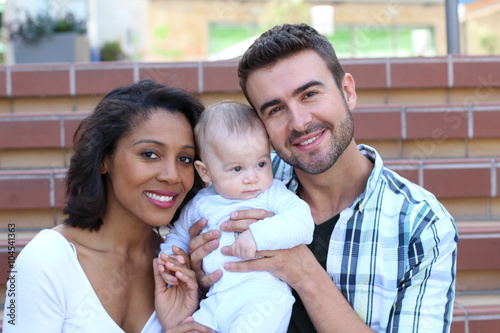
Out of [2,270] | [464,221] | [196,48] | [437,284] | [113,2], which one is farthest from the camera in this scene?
[113,2]

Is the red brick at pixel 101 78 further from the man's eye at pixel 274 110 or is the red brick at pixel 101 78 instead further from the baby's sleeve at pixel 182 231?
the man's eye at pixel 274 110

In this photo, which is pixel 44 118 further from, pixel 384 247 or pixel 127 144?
pixel 384 247

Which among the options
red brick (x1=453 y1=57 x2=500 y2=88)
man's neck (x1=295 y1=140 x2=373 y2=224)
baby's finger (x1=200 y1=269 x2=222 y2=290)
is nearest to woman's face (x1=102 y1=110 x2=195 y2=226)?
baby's finger (x1=200 y1=269 x2=222 y2=290)

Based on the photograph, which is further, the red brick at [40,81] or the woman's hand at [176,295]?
the red brick at [40,81]

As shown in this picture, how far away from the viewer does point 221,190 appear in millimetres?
2012

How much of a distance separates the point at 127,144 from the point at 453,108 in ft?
8.07

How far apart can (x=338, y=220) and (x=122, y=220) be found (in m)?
0.79

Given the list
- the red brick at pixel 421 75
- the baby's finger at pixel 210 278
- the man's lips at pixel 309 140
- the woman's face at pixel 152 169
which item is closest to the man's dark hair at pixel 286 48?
the man's lips at pixel 309 140

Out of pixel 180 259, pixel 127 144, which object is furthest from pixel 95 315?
pixel 127 144

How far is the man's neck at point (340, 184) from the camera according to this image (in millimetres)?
2082

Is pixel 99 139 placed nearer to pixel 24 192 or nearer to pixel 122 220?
pixel 122 220

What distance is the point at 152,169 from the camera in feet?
6.36

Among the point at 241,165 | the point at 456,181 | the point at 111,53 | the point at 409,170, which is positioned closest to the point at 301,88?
the point at 241,165

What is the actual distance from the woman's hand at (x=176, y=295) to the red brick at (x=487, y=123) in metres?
2.49
